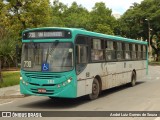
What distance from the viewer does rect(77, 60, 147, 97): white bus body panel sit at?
14.4 meters

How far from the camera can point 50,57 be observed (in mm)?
13680

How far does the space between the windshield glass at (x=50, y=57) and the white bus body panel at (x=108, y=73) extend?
0.82m

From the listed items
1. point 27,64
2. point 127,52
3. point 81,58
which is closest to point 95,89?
point 81,58

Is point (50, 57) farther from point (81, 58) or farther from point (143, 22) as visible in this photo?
point (143, 22)

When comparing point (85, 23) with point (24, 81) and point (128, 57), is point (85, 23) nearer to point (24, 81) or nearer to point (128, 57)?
point (128, 57)

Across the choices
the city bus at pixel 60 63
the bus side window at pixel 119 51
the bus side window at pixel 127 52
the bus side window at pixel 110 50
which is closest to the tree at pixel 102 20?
the bus side window at pixel 127 52

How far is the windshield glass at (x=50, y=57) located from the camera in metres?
13.6

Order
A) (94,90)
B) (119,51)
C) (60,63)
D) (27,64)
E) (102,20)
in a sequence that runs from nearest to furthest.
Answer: (60,63)
(27,64)
(94,90)
(119,51)
(102,20)

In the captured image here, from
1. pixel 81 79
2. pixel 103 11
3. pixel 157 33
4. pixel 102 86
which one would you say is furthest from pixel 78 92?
pixel 103 11

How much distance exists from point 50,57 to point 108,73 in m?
4.45

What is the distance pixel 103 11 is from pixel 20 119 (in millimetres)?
74887

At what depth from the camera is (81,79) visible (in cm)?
1419

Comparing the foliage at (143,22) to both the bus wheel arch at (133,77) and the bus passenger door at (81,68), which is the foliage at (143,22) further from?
the bus passenger door at (81,68)

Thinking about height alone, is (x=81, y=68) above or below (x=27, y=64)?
below
